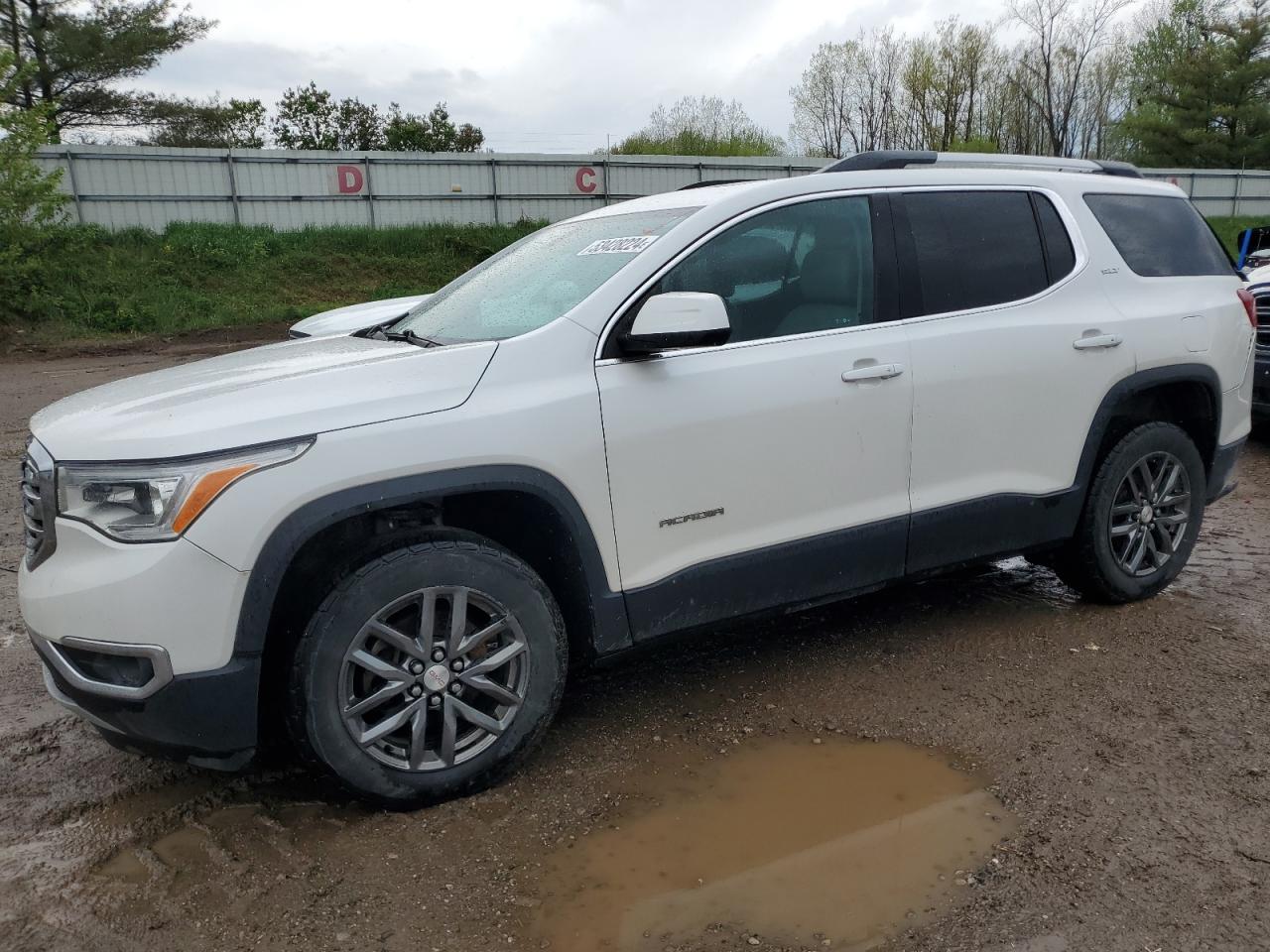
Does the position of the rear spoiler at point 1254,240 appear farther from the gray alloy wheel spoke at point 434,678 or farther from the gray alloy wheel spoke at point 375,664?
the gray alloy wheel spoke at point 375,664

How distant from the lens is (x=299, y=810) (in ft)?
10.3

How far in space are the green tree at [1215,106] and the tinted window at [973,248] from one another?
5135cm

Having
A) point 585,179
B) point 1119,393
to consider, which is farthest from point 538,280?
point 585,179

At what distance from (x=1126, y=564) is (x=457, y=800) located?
316 cm

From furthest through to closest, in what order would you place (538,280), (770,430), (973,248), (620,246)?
(973,248) → (538,280) → (620,246) → (770,430)

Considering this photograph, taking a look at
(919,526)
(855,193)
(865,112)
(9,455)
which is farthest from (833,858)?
(865,112)

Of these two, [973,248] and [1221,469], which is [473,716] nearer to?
[973,248]

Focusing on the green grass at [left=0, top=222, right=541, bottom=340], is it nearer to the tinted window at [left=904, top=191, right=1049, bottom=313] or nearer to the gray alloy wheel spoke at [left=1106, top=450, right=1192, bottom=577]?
the tinted window at [left=904, top=191, right=1049, bottom=313]

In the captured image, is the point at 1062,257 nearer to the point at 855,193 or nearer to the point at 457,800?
the point at 855,193

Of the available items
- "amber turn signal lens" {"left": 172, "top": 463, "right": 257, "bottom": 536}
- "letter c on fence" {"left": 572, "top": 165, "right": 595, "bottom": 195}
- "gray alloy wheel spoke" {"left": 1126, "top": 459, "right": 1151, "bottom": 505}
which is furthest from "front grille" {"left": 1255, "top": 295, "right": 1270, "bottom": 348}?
"letter c on fence" {"left": 572, "top": 165, "right": 595, "bottom": 195}

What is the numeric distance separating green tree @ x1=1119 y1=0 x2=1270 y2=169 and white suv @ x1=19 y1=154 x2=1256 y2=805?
168 feet

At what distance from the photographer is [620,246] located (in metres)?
3.66

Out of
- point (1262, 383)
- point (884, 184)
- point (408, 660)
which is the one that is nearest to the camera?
point (408, 660)

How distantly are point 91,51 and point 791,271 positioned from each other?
1318 inches
